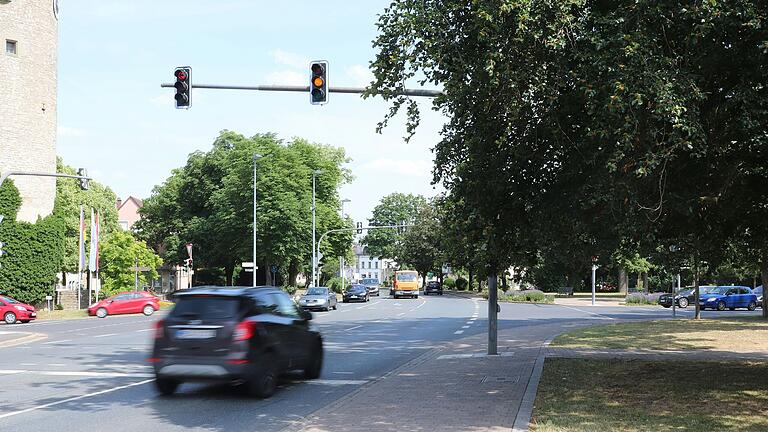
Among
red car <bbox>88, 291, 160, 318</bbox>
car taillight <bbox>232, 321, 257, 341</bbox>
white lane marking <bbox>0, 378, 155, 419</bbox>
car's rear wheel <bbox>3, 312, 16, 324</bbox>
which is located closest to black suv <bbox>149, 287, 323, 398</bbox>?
car taillight <bbox>232, 321, 257, 341</bbox>

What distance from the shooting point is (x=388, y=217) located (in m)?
137

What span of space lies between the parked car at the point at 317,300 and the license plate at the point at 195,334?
31363mm

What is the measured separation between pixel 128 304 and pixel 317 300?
10.8 metres

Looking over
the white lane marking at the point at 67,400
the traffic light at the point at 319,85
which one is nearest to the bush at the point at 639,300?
the traffic light at the point at 319,85

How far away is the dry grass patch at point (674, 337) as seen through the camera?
1828 centimetres

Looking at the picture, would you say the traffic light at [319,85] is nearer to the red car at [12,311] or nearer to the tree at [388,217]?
the red car at [12,311]

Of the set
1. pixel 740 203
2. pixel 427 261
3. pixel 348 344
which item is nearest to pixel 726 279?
pixel 427 261

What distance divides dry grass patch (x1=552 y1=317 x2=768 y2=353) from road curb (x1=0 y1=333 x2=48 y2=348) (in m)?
16.0

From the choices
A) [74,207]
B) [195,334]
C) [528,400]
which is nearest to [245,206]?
[74,207]

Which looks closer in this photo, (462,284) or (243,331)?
(243,331)

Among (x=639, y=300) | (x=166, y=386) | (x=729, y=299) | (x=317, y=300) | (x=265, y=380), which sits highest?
(x=265, y=380)

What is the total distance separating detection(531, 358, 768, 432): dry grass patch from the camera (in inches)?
332

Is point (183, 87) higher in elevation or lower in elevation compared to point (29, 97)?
lower

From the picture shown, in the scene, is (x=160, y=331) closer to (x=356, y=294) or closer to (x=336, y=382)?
(x=336, y=382)
